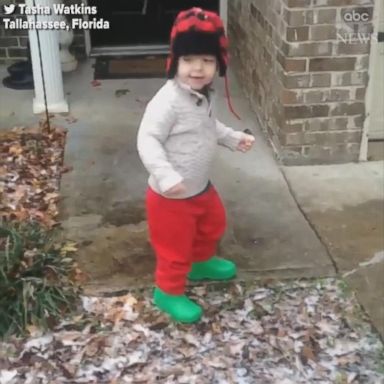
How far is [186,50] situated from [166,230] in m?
0.76

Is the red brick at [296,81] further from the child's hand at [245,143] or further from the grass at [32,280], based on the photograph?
the grass at [32,280]

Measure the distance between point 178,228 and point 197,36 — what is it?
2.62 feet

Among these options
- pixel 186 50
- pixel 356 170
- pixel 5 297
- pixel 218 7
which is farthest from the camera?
pixel 218 7

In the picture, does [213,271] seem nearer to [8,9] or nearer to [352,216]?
[352,216]

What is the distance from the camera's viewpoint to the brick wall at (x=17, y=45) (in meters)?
6.73

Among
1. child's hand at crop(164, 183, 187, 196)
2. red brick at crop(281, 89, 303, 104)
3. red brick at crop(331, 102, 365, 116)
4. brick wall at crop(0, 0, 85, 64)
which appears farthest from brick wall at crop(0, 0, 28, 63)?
child's hand at crop(164, 183, 187, 196)

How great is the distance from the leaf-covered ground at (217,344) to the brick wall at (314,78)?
4.87 feet

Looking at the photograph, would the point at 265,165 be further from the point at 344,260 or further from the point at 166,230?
the point at 166,230

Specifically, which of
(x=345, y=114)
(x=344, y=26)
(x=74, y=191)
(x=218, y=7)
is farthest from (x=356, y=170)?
(x=218, y=7)

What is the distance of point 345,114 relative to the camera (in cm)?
459

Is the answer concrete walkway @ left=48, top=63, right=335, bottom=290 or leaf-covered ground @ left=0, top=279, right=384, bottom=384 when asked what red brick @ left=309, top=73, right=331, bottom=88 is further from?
leaf-covered ground @ left=0, top=279, right=384, bottom=384

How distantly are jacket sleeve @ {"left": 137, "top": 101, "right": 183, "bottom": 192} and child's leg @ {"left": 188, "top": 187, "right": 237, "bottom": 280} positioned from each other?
0.35 meters

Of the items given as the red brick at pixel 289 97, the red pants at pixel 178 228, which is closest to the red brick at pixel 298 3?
the red brick at pixel 289 97

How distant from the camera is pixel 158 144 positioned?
2.83 meters
